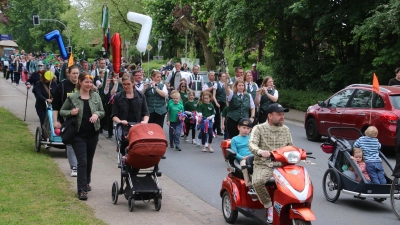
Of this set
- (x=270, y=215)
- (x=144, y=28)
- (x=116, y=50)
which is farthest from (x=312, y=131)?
(x=270, y=215)

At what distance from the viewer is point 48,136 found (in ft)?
46.5

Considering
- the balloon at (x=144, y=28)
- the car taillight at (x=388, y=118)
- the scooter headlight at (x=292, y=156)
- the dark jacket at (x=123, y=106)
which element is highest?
the balloon at (x=144, y=28)

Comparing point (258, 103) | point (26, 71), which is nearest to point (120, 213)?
point (258, 103)

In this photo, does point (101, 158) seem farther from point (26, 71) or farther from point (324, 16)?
point (26, 71)

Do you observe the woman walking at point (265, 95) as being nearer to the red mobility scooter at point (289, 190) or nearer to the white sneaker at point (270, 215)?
the red mobility scooter at point (289, 190)

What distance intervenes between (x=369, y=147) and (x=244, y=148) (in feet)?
7.13

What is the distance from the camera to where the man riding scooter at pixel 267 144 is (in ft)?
25.8

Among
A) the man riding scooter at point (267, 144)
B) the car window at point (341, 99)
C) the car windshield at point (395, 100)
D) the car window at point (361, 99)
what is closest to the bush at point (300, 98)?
the car window at point (341, 99)

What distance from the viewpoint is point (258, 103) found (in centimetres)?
1527

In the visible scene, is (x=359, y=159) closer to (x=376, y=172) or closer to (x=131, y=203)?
(x=376, y=172)

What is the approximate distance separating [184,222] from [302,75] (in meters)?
23.9

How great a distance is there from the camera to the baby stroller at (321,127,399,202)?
9859 mm

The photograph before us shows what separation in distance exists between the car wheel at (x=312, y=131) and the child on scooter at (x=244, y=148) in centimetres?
883

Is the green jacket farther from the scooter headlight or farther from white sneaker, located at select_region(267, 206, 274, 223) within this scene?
the scooter headlight
